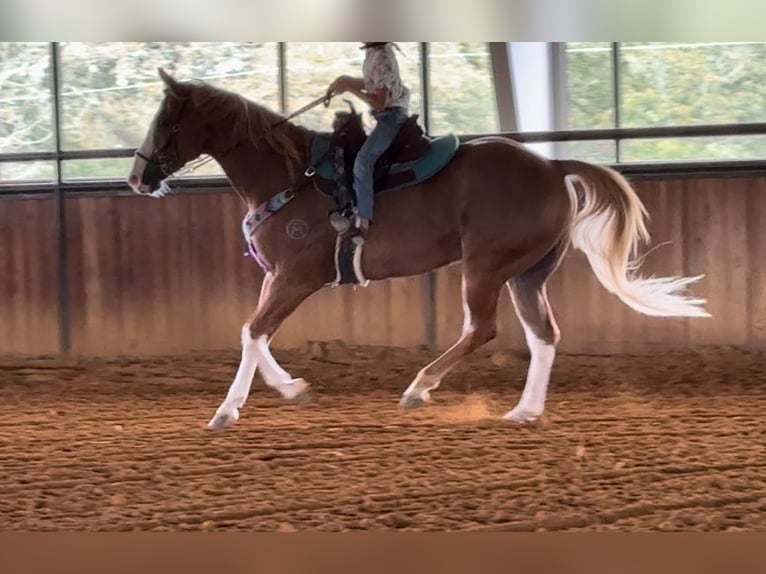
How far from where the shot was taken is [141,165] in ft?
8.74

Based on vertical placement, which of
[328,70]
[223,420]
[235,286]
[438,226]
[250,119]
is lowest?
[223,420]

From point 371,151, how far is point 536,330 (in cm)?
59

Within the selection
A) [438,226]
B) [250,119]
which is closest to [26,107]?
A: [250,119]

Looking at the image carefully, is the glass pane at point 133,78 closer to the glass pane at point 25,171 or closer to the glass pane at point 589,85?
the glass pane at point 25,171

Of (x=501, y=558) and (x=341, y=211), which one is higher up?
(x=341, y=211)

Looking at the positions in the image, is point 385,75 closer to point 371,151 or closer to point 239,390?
point 371,151

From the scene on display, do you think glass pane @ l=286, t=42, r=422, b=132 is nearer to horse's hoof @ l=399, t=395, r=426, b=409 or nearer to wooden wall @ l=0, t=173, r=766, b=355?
wooden wall @ l=0, t=173, r=766, b=355

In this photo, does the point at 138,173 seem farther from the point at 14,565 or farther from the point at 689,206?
the point at 689,206

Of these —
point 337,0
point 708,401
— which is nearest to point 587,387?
point 708,401

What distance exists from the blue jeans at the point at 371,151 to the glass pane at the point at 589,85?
40 cm

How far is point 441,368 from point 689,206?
72 cm

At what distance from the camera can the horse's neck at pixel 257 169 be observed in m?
2.71

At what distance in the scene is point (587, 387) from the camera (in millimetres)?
2646

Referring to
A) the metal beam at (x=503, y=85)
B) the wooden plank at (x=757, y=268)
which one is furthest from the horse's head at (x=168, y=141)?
the wooden plank at (x=757, y=268)
